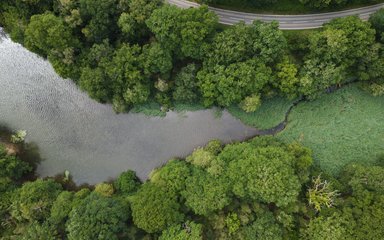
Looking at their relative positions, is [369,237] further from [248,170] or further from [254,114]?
[254,114]

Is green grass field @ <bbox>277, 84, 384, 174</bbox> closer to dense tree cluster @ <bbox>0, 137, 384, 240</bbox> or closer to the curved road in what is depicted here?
dense tree cluster @ <bbox>0, 137, 384, 240</bbox>

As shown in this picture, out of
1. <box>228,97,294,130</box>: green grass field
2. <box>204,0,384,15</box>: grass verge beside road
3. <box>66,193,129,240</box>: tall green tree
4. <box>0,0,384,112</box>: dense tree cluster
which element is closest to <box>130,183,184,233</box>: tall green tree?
<box>66,193,129,240</box>: tall green tree

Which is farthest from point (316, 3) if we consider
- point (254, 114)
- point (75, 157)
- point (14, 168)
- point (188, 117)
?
point (14, 168)

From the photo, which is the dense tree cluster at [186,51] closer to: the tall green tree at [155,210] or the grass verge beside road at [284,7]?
the grass verge beside road at [284,7]

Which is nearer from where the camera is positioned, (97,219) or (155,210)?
(155,210)

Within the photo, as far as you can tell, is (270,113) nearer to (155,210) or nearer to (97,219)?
(155,210)

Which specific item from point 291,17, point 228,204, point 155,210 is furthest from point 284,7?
point 155,210
